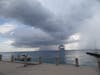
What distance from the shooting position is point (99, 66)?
478 centimetres

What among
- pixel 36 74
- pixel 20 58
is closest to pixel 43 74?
pixel 36 74

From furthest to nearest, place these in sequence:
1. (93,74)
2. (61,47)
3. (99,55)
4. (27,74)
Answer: (61,47), (27,74), (93,74), (99,55)

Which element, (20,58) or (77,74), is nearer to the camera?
(77,74)

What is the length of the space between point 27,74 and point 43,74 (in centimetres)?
148

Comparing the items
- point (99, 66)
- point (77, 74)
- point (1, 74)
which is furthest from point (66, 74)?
point (99, 66)

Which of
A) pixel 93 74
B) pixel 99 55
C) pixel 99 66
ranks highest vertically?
pixel 99 55

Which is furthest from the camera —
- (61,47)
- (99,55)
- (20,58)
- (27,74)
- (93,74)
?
(20,58)

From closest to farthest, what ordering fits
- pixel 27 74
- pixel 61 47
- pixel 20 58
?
pixel 27 74 → pixel 61 47 → pixel 20 58

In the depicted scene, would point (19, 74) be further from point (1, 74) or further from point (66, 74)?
point (66, 74)

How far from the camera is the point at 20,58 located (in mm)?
41062

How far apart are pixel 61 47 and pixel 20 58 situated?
1829 cm

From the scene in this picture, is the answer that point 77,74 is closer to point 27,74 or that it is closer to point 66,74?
point 66,74

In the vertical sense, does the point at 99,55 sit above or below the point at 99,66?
above

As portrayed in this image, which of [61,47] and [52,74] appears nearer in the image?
[52,74]
